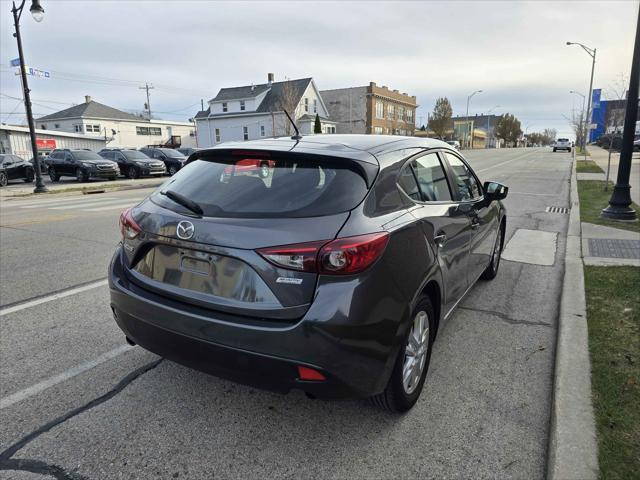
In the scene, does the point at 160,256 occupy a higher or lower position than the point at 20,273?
Result: higher

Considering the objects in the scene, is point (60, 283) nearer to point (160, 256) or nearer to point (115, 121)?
point (160, 256)

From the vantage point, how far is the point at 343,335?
2293 millimetres

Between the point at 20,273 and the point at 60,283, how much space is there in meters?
0.89

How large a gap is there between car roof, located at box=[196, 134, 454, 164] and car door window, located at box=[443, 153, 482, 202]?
589mm

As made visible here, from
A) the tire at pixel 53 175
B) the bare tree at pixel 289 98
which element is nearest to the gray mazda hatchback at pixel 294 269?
the tire at pixel 53 175

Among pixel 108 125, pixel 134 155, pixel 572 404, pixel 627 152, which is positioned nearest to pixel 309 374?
pixel 572 404

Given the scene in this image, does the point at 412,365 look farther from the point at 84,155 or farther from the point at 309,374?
the point at 84,155

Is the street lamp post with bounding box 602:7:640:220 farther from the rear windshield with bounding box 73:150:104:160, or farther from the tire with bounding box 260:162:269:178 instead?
the rear windshield with bounding box 73:150:104:160

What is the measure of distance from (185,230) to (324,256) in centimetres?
84

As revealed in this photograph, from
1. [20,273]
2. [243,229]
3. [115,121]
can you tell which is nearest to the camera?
[243,229]

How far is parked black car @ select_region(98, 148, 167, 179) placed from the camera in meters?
25.8

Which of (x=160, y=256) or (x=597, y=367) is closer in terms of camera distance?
(x=160, y=256)

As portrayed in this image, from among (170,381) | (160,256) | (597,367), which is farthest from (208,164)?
(597,367)

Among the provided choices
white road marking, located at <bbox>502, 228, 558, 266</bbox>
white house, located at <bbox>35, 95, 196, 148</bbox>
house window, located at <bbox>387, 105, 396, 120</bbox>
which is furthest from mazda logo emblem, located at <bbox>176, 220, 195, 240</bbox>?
house window, located at <bbox>387, 105, 396, 120</bbox>
